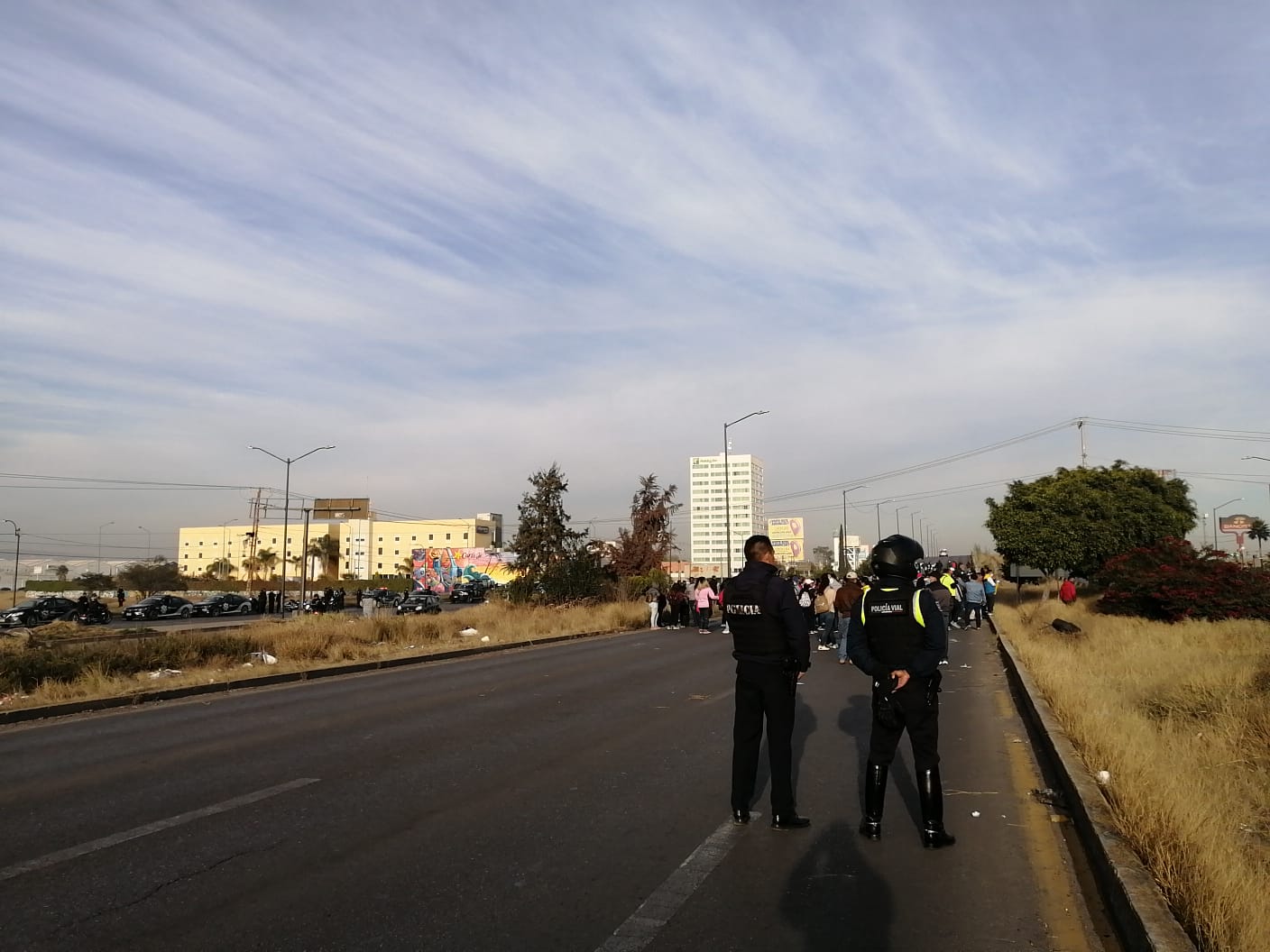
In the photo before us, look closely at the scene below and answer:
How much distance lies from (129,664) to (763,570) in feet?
45.6

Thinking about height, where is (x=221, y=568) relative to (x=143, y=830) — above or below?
below

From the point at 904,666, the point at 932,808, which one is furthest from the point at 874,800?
the point at 904,666

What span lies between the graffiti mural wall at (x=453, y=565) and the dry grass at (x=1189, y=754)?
83.8 m

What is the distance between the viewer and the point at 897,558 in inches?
230

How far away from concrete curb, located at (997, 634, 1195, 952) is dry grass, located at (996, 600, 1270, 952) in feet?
0.27

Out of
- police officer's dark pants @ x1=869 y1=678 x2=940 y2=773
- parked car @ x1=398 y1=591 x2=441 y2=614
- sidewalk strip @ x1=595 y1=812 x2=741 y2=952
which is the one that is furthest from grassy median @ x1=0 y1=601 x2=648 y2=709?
parked car @ x1=398 y1=591 x2=441 y2=614

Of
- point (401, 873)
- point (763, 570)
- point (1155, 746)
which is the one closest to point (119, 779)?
point (401, 873)

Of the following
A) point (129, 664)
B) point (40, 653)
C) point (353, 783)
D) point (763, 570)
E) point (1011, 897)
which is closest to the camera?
point (1011, 897)

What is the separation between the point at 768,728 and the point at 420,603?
47.2 metres

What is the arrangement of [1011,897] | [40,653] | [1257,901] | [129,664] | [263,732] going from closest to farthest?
[1257,901], [1011,897], [263,732], [40,653], [129,664]

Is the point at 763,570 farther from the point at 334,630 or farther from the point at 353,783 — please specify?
the point at 334,630

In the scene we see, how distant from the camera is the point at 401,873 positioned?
5.36 metres

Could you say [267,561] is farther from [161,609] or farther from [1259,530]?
[1259,530]

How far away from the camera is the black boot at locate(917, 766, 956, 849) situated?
19.2ft
